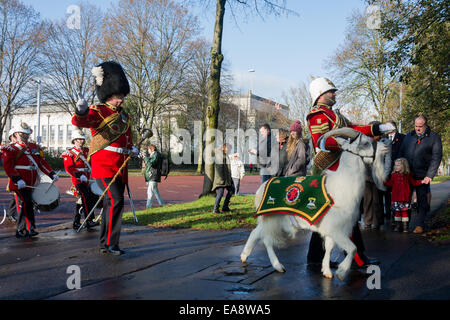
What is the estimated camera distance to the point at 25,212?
8.39 metres

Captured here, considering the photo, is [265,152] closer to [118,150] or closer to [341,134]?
[118,150]

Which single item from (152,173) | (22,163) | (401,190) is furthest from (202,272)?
(152,173)

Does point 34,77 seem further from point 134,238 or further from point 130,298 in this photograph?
point 130,298

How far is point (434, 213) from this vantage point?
440 inches

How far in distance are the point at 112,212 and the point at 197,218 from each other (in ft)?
12.6

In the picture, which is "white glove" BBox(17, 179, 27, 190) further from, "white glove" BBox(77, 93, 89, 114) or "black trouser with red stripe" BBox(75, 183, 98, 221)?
"white glove" BBox(77, 93, 89, 114)

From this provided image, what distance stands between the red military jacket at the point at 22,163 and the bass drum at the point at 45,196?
18 centimetres

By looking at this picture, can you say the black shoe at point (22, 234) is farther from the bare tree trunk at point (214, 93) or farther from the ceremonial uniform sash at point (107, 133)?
the bare tree trunk at point (214, 93)

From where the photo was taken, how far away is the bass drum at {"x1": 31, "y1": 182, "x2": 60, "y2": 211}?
882 cm

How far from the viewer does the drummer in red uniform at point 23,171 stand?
837 centimetres

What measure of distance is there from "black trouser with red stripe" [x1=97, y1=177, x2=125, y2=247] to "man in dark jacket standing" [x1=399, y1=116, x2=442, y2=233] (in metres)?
5.68

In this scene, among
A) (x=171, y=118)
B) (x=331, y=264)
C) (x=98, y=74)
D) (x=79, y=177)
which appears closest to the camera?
(x=331, y=264)
